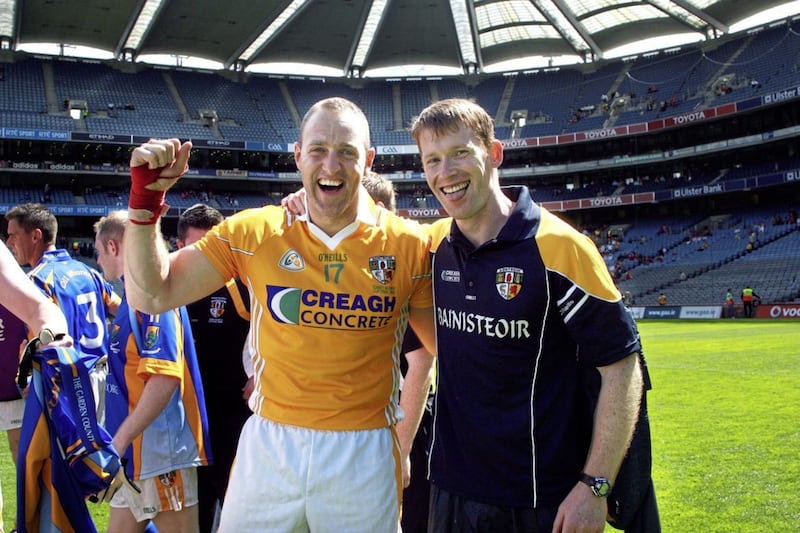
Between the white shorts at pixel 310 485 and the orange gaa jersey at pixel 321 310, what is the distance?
7 centimetres

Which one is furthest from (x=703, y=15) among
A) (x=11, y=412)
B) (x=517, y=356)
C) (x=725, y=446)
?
(x=517, y=356)

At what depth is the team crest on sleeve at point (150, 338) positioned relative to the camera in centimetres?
347

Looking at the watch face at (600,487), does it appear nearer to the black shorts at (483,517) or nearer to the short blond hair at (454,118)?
the black shorts at (483,517)

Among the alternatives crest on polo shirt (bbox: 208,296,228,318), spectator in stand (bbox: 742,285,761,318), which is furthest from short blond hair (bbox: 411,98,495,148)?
spectator in stand (bbox: 742,285,761,318)

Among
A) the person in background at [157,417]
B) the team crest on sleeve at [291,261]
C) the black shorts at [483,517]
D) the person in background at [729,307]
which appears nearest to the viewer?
the black shorts at [483,517]

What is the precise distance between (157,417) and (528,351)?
2.24 m

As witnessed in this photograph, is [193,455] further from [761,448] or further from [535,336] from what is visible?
[761,448]

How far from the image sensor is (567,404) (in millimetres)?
2494

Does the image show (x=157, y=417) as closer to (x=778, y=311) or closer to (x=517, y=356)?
(x=517, y=356)

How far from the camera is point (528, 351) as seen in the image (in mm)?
2473

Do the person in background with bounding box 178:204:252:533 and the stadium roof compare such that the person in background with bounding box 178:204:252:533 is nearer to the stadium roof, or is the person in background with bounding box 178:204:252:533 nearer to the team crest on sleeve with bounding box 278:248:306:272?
the team crest on sleeve with bounding box 278:248:306:272

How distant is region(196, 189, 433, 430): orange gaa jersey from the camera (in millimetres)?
2492

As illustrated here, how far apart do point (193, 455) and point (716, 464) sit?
15.9ft

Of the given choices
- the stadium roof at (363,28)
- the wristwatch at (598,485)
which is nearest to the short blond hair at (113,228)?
the wristwatch at (598,485)
